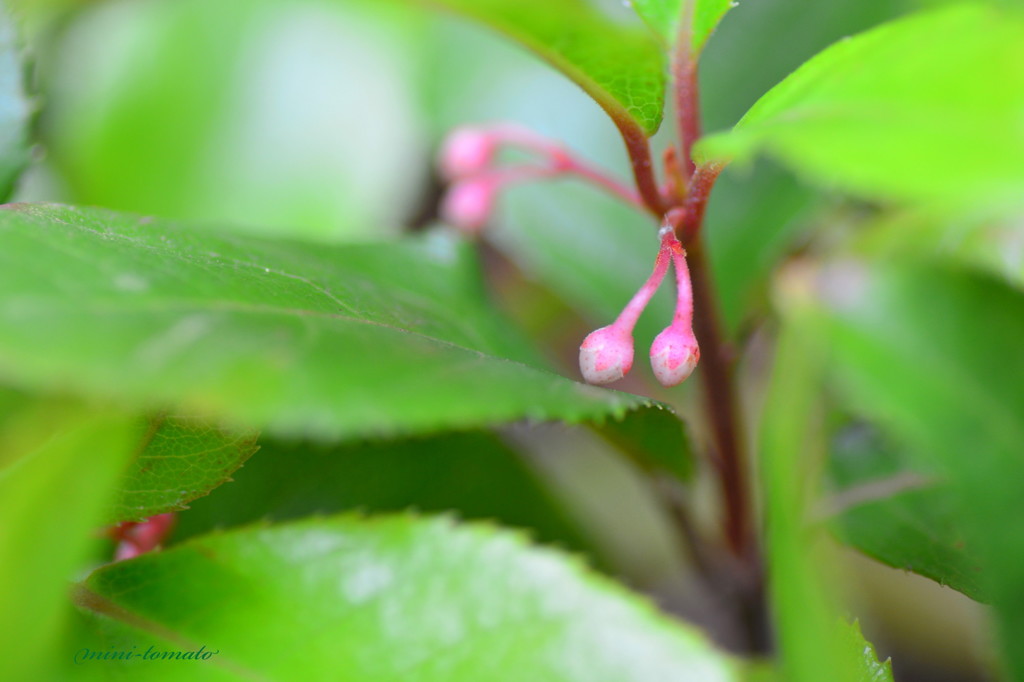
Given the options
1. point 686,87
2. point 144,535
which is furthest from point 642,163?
point 144,535

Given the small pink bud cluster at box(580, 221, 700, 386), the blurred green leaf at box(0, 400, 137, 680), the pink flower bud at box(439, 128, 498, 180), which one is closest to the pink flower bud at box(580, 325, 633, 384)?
the small pink bud cluster at box(580, 221, 700, 386)

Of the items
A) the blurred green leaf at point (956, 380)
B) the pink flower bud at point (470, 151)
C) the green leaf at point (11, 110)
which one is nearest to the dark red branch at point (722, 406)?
the blurred green leaf at point (956, 380)

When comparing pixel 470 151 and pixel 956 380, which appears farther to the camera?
pixel 470 151

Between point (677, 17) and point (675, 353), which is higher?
point (677, 17)

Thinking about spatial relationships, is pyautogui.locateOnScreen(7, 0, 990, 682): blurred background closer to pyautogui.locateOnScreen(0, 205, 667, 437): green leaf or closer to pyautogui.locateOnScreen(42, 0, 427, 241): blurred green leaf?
pyautogui.locateOnScreen(42, 0, 427, 241): blurred green leaf

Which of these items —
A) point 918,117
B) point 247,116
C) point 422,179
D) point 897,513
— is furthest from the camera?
point 422,179

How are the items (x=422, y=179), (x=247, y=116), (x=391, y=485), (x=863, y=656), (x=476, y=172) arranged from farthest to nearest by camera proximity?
1. (x=422, y=179)
2. (x=247, y=116)
3. (x=476, y=172)
4. (x=391, y=485)
5. (x=863, y=656)

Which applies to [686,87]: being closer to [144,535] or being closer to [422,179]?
[144,535]

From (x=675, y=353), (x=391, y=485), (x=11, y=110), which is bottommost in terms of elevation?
(x=391, y=485)

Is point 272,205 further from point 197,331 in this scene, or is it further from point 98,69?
point 197,331
